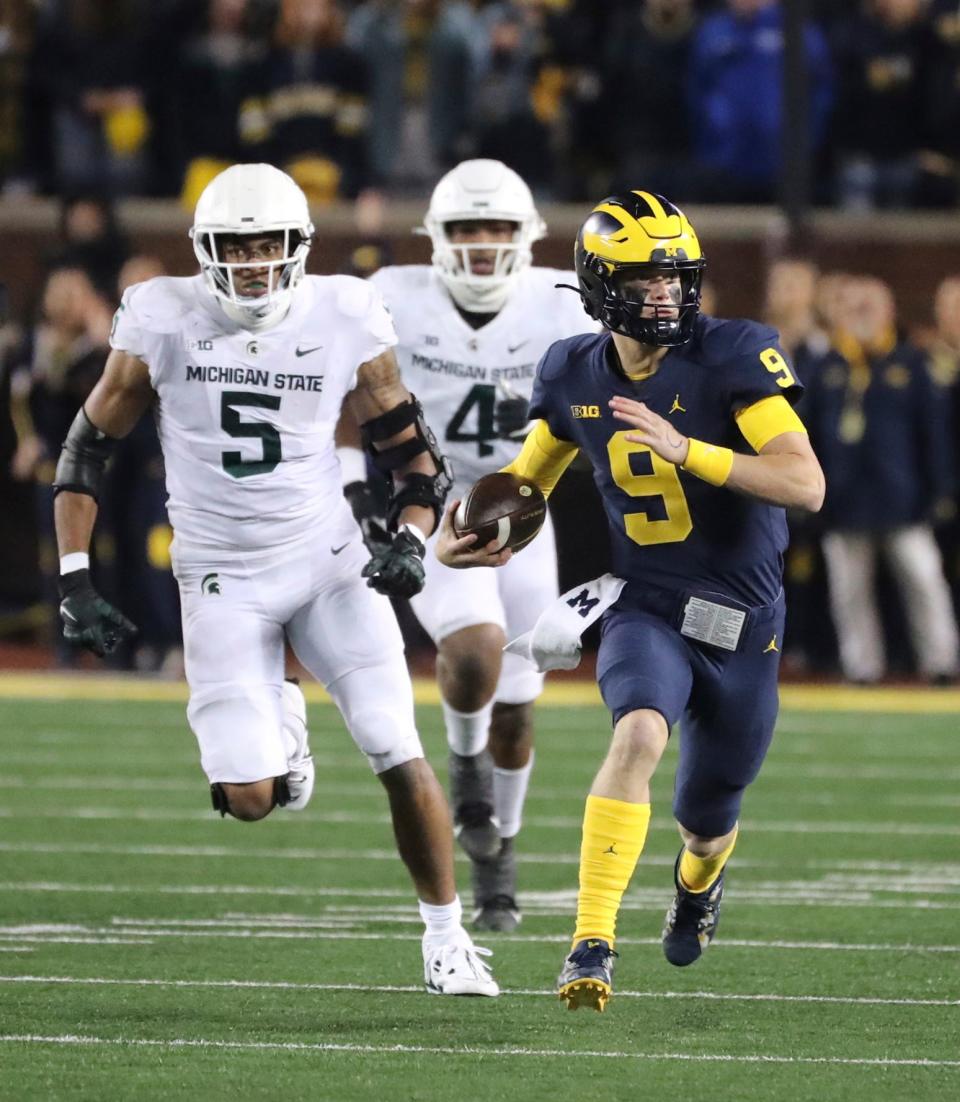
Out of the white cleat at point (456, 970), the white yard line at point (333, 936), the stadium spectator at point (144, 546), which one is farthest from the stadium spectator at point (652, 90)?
the white cleat at point (456, 970)

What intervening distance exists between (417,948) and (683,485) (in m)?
1.48

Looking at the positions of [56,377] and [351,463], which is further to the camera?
[56,377]

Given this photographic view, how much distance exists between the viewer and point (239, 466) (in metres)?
5.56

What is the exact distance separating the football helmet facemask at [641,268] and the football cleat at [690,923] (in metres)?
1.24

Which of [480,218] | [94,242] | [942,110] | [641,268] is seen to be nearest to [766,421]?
[641,268]

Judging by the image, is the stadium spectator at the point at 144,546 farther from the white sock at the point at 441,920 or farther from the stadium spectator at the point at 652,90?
the white sock at the point at 441,920

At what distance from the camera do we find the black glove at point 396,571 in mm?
5266

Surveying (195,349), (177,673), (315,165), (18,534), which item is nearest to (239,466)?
(195,349)

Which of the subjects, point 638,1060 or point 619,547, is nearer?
point 638,1060

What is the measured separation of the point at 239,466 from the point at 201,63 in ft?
26.0

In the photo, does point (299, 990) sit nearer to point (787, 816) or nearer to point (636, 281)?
point (636, 281)

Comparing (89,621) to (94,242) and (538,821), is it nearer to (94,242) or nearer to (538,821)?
(538,821)

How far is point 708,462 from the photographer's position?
4910 millimetres

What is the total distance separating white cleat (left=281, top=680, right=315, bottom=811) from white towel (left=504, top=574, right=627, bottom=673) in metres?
0.72
